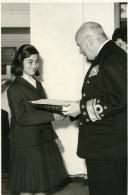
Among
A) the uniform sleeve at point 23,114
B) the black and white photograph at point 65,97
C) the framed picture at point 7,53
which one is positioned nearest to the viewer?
the black and white photograph at point 65,97

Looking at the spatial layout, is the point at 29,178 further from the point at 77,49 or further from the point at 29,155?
the point at 77,49

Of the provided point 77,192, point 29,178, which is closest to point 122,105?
point 29,178

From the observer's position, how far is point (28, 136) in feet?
7.75

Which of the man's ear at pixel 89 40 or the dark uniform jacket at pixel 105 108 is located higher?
the man's ear at pixel 89 40

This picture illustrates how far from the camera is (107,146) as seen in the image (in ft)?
6.23

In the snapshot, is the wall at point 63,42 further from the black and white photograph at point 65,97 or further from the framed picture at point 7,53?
the framed picture at point 7,53

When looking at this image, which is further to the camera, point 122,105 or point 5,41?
point 5,41

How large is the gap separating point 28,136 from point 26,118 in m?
0.15

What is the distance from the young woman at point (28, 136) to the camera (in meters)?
2.31

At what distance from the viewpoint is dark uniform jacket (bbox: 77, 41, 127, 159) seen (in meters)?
1.76

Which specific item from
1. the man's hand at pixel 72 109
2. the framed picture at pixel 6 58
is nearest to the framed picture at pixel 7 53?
the framed picture at pixel 6 58

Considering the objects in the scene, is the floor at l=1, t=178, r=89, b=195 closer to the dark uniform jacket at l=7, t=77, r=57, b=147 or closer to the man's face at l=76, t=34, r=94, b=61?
the dark uniform jacket at l=7, t=77, r=57, b=147

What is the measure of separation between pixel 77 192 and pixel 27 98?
1.19 m

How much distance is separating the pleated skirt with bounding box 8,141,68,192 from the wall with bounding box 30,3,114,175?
0.87m
